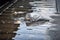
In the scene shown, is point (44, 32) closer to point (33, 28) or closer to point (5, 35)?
point (33, 28)

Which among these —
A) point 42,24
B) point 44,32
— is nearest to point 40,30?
point 44,32

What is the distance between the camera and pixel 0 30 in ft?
21.6

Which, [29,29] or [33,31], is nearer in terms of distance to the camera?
[33,31]

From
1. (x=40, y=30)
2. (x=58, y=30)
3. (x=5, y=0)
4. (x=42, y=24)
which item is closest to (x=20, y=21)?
(x=42, y=24)

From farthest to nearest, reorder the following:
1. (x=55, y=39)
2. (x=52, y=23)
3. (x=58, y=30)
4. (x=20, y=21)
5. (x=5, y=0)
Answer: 1. (x=5, y=0)
2. (x=20, y=21)
3. (x=52, y=23)
4. (x=58, y=30)
5. (x=55, y=39)

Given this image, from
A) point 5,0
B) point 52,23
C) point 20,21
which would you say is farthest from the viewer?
point 5,0

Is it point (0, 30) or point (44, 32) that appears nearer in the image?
point (44, 32)

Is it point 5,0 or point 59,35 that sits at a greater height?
point 5,0

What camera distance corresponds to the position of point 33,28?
21.8ft

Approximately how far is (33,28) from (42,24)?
2.01ft

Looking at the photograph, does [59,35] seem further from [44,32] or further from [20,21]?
[20,21]

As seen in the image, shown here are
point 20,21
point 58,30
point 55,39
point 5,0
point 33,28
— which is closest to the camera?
point 55,39

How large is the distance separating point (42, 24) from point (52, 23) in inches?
15.7

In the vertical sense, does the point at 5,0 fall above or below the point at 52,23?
above
